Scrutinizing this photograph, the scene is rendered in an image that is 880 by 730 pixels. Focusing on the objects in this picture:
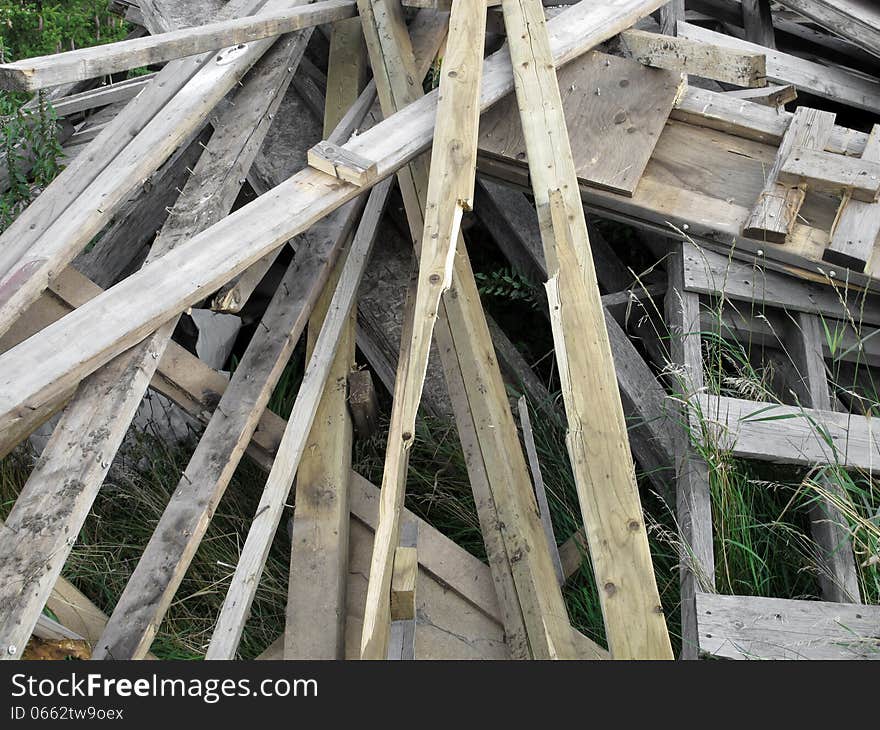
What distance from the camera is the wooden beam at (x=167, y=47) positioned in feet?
9.12

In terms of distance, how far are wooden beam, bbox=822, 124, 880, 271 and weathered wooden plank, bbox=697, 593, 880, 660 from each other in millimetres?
1174

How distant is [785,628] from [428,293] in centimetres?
140

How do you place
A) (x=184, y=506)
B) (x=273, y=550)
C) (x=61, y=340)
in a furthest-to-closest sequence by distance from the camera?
1. (x=273, y=550)
2. (x=184, y=506)
3. (x=61, y=340)

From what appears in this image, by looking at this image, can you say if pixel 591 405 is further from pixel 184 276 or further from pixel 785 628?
pixel 184 276

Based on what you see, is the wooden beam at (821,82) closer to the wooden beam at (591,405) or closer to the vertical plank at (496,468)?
the wooden beam at (591,405)

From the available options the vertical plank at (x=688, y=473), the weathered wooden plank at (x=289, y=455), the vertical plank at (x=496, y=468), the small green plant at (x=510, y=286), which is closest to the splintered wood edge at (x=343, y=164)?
the vertical plank at (x=496, y=468)

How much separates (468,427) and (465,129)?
102 centimetres

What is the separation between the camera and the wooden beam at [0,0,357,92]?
9.12 ft

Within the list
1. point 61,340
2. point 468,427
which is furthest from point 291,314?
point 61,340

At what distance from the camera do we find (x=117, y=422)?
262cm

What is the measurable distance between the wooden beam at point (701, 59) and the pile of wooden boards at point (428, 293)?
0.5 inches
